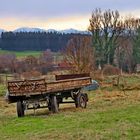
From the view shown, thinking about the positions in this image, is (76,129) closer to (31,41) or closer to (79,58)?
(79,58)

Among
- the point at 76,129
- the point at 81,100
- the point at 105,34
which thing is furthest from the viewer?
the point at 105,34

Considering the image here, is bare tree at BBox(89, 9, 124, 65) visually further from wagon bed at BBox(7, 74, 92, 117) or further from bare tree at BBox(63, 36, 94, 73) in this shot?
wagon bed at BBox(7, 74, 92, 117)

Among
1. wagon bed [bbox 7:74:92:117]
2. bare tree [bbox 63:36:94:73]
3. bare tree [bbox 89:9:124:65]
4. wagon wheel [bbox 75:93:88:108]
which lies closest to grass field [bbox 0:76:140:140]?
wagon bed [bbox 7:74:92:117]

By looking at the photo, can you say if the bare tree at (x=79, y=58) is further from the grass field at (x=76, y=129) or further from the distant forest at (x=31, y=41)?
the distant forest at (x=31, y=41)

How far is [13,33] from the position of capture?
13388 centimetres

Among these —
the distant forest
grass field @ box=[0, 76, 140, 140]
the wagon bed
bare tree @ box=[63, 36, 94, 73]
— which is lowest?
grass field @ box=[0, 76, 140, 140]

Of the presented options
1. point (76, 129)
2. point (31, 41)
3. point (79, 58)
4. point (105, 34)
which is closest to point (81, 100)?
point (76, 129)

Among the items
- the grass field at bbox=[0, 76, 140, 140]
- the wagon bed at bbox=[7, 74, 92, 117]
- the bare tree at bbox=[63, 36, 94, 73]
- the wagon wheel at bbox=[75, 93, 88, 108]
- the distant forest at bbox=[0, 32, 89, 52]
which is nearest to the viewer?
the grass field at bbox=[0, 76, 140, 140]

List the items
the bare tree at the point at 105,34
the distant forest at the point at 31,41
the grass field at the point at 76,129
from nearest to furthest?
the grass field at the point at 76,129 < the bare tree at the point at 105,34 < the distant forest at the point at 31,41

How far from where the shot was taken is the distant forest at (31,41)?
126125 mm

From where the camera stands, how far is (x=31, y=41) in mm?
130000

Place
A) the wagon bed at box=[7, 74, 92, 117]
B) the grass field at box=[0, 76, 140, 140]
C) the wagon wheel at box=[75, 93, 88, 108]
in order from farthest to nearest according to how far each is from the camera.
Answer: the wagon wheel at box=[75, 93, 88, 108]
the wagon bed at box=[7, 74, 92, 117]
the grass field at box=[0, 76, 140, 140]

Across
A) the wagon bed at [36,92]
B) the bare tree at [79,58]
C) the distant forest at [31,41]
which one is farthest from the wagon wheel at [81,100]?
the distant forest at [31,41]

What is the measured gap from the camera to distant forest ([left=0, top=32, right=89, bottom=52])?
126125 mm
